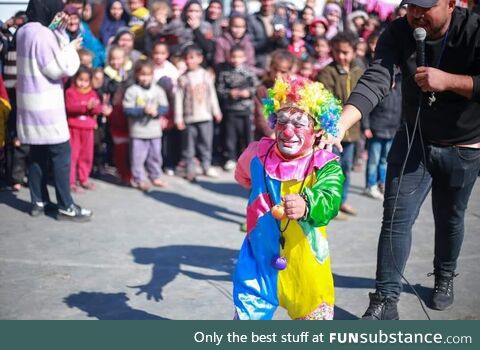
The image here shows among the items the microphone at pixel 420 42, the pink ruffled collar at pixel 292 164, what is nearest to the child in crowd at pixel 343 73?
the microphone at pixel 420 42

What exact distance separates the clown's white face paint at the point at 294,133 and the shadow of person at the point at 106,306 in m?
1.57

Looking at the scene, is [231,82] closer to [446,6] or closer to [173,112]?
[173,112]

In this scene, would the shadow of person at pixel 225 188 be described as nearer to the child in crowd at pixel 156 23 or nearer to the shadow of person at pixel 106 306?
the child in crowd at pixel 156 23

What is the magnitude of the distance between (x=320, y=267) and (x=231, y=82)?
5173mm

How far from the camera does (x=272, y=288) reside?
355 cm

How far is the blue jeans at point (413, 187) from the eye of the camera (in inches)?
168

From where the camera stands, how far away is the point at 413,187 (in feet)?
14.1

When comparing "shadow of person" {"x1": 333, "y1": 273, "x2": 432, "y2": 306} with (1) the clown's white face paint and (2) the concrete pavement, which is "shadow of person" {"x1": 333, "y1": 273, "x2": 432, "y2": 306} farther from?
(1) the clown's white face paint

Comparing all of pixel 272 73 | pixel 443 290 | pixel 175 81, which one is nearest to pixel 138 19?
pixel 175 81

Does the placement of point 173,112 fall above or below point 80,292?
above

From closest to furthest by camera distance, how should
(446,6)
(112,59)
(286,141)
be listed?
(286,141) → (446,6) → (112,59)

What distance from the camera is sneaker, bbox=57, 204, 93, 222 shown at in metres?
6.46

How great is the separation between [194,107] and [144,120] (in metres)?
0.67

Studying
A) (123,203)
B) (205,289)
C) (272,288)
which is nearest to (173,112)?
(123,203)
